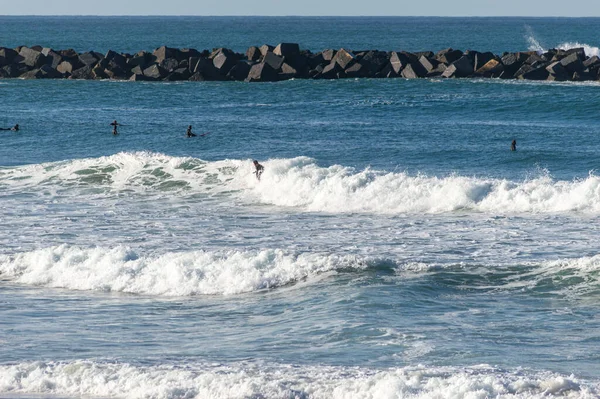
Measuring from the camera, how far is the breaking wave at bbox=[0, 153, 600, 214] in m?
23.9

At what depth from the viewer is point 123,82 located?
53.4 meters

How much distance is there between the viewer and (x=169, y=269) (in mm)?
18719

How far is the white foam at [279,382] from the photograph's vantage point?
1238 centimetres

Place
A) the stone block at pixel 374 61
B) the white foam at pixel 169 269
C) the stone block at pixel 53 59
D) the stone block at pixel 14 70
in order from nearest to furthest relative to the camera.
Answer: the white foam at pixel 169 269 < the stone block at pixel 374 61 < the stone block at pixel 53 59 < the stone block at pixel 14 70

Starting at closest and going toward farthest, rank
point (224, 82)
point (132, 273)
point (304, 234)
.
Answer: point (132, 273), point (304, 234), point (224, 82)

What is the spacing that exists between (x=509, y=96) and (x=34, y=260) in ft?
92.4

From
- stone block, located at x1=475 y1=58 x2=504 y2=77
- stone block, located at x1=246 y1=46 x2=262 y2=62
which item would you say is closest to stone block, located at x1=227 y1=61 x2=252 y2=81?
stone block, located at x1=246 y1=46 x2=262 y2=62

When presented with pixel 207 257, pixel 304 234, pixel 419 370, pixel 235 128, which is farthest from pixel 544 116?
pixel 419 370

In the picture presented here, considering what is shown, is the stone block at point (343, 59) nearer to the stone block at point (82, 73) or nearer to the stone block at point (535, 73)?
the stone block at point (535, 73)

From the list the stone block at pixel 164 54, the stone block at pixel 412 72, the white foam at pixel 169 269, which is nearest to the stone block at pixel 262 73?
the stone block at pixel 164 54

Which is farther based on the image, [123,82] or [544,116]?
[123,82]

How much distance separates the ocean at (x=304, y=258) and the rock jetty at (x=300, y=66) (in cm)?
1308

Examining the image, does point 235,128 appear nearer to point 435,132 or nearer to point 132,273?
point 435,132

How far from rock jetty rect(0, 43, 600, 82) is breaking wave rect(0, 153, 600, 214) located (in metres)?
23.0
